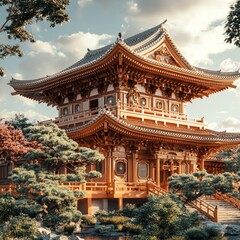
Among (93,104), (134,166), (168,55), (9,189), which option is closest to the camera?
(9,189)

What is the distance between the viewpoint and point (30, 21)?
2083 centimetres

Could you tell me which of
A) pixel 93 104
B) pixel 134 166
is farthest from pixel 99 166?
pixel 93 104

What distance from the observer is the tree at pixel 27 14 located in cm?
2000

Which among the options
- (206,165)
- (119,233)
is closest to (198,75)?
(206,165)

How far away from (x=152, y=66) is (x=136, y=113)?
3627 mm

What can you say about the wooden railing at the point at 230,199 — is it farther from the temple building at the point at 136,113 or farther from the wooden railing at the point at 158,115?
the wooden railing at the point at 158,115

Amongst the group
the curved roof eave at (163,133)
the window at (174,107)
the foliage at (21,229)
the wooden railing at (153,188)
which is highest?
the window at (174,107)

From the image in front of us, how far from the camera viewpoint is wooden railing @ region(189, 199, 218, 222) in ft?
87.8

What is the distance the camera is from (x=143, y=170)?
32.3 m

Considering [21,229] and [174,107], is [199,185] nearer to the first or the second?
[21,229]

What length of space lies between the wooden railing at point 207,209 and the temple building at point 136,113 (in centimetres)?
253

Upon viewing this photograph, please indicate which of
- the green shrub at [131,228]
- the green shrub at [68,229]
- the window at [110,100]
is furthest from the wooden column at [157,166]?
the green shrub at [68,229]

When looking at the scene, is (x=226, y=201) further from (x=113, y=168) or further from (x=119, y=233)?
(x=119, y=233)

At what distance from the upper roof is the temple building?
0.22 feet
